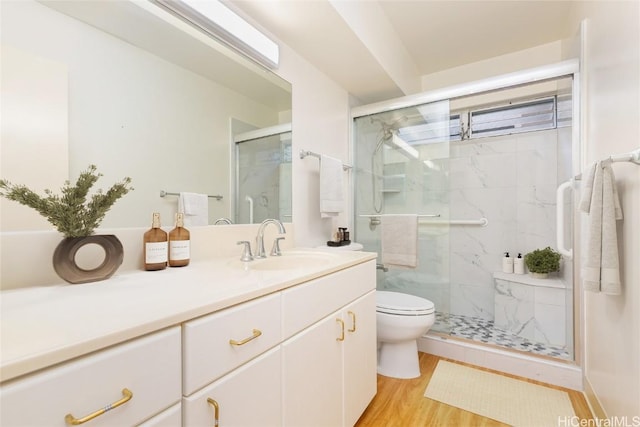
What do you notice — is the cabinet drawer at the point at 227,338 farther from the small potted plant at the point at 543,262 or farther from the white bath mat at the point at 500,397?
the small potted plant at the point at 543,262

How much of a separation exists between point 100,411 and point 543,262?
2.80m

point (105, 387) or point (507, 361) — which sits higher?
point (105, 387)

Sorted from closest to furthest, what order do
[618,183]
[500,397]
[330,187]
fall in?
[618,183], [500,397], [330,187]

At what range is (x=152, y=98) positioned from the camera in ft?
3.59

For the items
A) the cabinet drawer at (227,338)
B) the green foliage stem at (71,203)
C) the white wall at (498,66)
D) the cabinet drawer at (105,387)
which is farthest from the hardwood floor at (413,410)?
the white wall at (498,66)

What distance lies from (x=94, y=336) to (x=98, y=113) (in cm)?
81

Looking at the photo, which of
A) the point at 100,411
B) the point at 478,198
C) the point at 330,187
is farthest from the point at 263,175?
the point at 478,198

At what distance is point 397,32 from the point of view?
2.21 metres

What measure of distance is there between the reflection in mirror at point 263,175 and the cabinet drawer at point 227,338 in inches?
28.7

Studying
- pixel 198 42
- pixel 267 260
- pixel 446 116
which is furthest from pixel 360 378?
pixel 446 116

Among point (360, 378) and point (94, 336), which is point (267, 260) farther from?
point (94, 336)

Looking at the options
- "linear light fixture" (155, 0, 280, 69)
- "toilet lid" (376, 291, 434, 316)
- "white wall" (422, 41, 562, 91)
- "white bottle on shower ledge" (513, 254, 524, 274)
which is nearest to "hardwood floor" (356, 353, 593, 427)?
"toilet lid" (376, 291, 434, 316)

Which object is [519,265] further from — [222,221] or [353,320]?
[222,221]

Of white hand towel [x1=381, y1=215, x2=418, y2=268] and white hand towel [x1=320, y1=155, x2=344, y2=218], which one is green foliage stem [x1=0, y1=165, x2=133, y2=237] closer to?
white hand towel [x1=320, y1=155, x2=344, y2=218]
